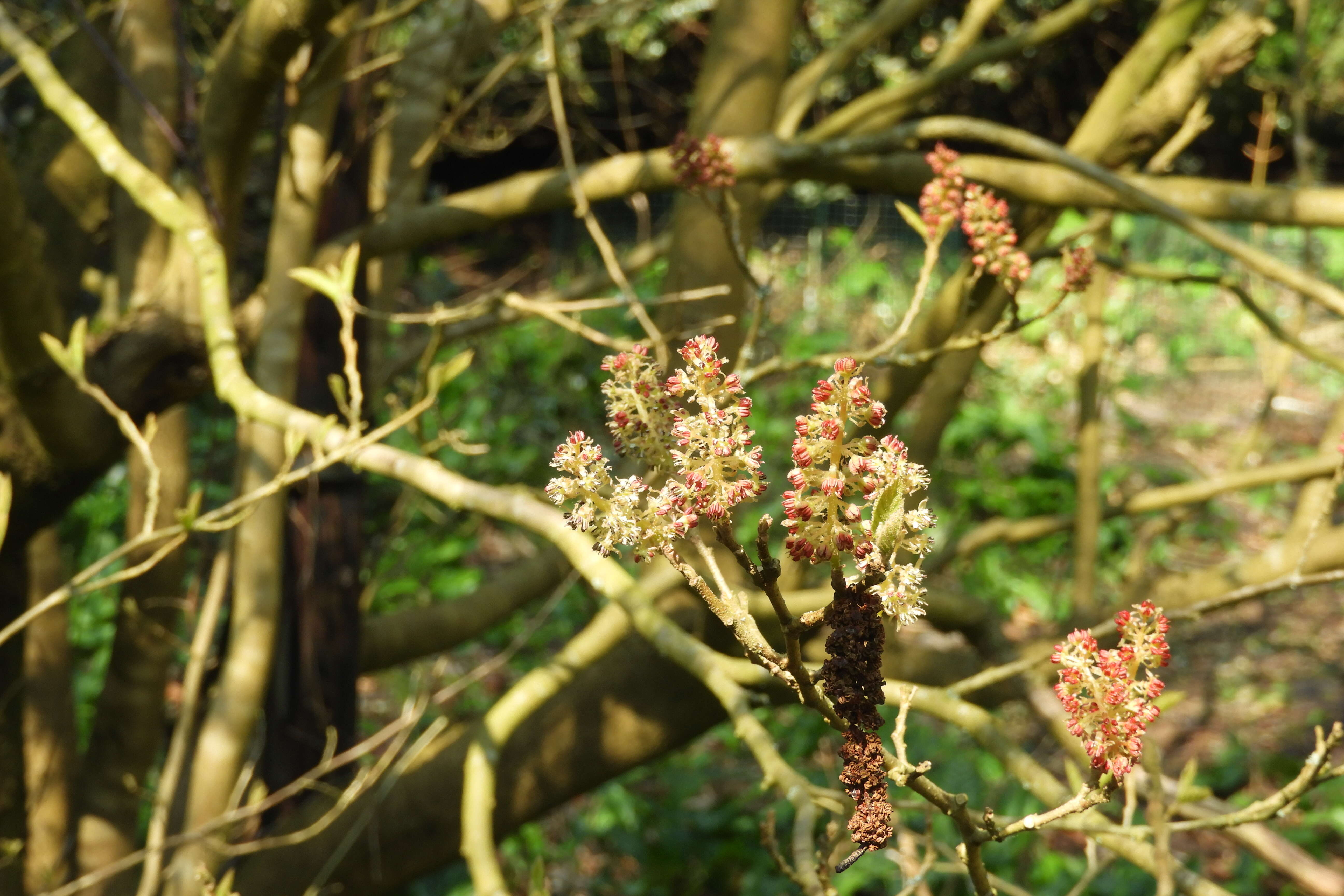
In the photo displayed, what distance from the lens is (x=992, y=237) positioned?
158 centimetres

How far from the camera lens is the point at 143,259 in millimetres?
3080

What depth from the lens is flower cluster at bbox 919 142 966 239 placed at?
1.54 metres

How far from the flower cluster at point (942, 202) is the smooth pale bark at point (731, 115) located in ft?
3.67

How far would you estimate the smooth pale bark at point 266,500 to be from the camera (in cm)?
254

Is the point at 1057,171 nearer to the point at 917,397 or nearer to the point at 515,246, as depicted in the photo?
the point at 917,397

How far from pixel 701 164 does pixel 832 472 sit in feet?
4.40

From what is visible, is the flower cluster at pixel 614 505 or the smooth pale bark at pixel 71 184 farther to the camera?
the smooth pale bark at pixel 71 184

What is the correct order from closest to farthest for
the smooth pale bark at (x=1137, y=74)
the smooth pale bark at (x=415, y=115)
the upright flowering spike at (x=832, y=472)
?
the upright flowering spike at (x=832, y=472), the smooth pale bark at (x=1137, y=74), the smooth pale bark at (x=415, y=115)

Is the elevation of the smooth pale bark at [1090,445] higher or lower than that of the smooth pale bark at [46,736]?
lower

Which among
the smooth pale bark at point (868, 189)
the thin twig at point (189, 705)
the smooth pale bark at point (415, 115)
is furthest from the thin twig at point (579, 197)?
the thin twig at point (189, 705)

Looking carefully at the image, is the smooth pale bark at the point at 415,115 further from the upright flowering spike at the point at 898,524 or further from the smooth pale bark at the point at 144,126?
the upright flowering spike at the point at 898,524

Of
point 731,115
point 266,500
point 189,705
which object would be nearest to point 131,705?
point 189,705

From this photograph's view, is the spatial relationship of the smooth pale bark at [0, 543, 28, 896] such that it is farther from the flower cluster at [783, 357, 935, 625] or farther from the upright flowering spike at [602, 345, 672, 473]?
the flower cluster at [783, 357, 935, 625]

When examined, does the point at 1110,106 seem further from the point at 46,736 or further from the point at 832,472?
the point at 46,736
